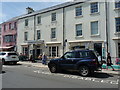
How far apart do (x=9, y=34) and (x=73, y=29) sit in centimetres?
1688

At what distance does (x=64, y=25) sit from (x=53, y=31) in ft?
8.03

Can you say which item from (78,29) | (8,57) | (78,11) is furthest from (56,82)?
(78,11)

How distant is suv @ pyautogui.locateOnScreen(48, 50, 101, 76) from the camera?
9.59 meters

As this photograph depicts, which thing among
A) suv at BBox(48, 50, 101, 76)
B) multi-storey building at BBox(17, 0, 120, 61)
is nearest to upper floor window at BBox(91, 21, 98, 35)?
multi-storey building at BBox(17, 0, 120, 61)

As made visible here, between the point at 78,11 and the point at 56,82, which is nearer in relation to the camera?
the point at 56,82

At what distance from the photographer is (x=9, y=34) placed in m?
30.2

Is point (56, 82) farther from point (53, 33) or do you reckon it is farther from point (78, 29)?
point (53, 33)

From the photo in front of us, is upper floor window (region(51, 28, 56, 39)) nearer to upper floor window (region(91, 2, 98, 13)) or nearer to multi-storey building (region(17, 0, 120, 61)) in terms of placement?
multi-storey building (region(17, 0, 120, 61))

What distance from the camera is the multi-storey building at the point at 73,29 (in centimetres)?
1688

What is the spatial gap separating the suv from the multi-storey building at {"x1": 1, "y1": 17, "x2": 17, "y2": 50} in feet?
66.8

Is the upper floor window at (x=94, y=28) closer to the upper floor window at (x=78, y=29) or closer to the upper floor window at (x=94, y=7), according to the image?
the upper floor window at (x=94, y=7)

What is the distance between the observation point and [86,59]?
9.84 m

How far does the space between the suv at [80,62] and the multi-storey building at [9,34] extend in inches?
802

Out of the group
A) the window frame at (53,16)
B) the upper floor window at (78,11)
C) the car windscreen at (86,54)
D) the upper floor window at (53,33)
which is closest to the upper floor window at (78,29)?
the upper floor window at (78,11)
